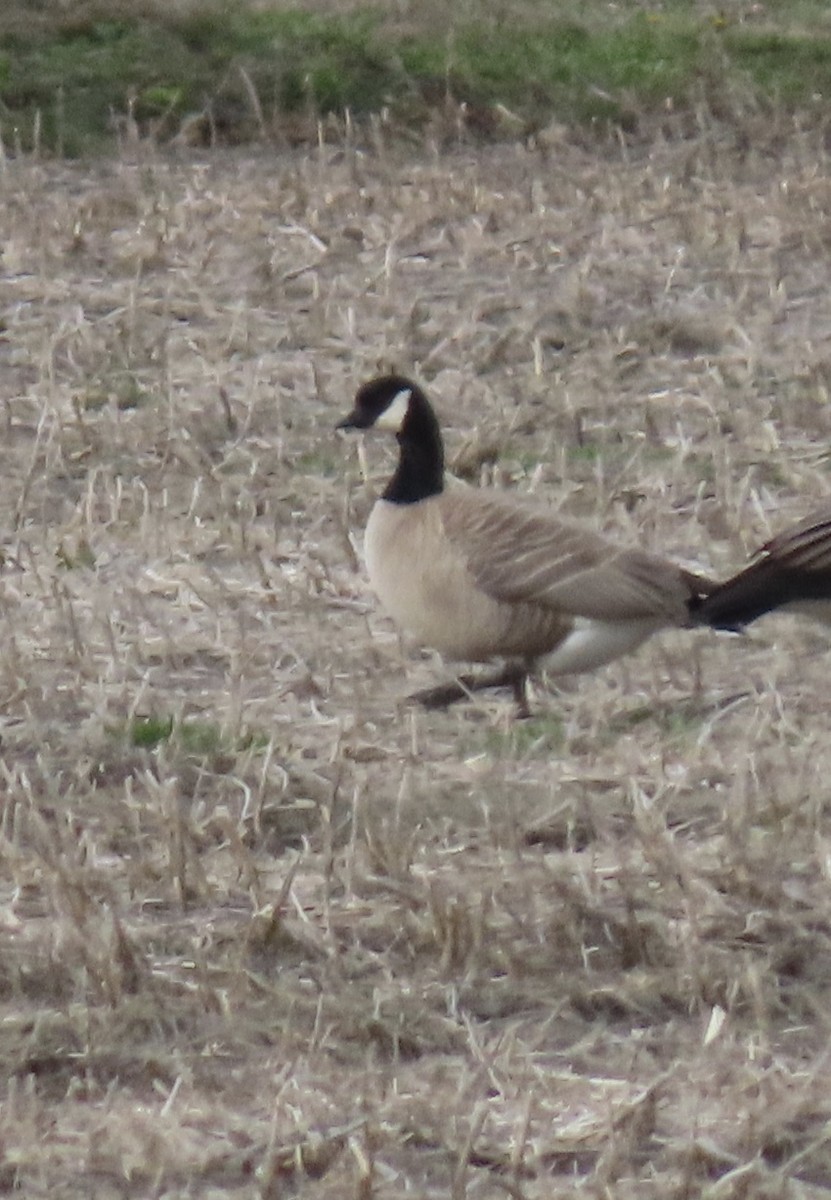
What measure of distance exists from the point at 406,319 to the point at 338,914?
5129mm

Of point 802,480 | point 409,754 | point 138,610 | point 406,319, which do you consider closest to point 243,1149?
point 409,754

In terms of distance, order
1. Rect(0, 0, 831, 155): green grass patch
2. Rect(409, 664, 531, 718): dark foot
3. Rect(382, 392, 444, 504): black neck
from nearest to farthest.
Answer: Rect(409, 664, 531, 718): dark foot
Rect(382, 392, 444, 504): black neck
Rect(0, 0, 831, 155): green grass patch

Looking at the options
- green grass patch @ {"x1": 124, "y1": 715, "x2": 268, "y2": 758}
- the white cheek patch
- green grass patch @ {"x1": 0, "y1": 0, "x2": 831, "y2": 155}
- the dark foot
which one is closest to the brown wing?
the dark foot

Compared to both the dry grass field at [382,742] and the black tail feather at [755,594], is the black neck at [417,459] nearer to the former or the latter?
the dry grass field at [382,742]

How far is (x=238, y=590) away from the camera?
266 inches

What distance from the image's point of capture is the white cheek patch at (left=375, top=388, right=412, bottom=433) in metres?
6.82

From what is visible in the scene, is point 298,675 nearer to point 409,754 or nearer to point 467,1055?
point 409,754

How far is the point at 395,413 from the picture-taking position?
685 cm

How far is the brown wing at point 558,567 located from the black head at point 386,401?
540 mm

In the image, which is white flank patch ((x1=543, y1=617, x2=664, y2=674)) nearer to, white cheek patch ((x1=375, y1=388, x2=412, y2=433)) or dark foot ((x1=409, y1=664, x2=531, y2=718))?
dark foot ((x1=409, y1=664, x2=531, y2=718))

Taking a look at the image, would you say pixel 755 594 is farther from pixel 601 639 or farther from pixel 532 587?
pixel 532 587

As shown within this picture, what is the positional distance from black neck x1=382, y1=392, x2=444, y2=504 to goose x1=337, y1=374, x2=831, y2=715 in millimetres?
165

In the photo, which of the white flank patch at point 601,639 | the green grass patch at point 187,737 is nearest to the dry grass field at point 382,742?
the green grass patch at point 187,737

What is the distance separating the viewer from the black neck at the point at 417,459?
662cm
